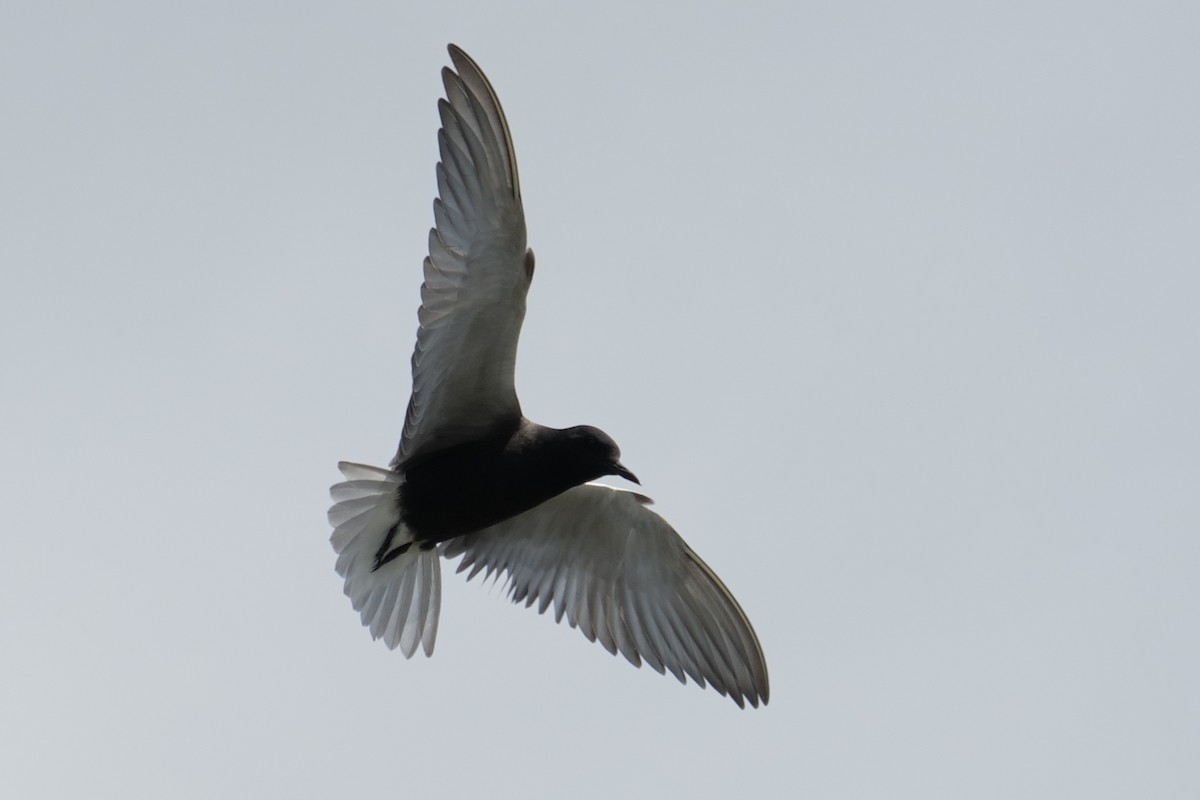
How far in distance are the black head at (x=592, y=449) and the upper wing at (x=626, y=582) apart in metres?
0.81

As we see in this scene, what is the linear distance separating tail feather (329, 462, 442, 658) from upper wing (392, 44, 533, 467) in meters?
0.72

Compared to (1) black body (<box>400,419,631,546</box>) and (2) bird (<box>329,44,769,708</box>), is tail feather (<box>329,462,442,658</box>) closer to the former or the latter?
(2) bird (<box>329,44,769,708</box>)

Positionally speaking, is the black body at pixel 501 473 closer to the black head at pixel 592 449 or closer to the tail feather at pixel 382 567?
the black head at pixel 592 449

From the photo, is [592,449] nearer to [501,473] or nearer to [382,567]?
[501,473]

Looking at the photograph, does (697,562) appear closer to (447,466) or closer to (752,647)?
(752,647)

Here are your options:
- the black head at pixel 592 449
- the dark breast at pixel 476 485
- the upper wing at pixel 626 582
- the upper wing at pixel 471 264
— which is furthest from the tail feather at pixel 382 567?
the black head at pixel 592 449

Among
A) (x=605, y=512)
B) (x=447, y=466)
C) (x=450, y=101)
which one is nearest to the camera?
(x=450, y=101)

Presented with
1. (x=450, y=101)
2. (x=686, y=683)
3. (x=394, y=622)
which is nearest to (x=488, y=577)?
(x=394, y=622)

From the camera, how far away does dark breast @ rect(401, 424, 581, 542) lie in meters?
11.7

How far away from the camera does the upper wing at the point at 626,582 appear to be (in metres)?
12.7

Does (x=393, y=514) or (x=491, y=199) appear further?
(x=393, y=514)

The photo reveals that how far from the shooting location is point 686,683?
12797 mm

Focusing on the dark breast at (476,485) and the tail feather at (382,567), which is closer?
the dark breast at (476,485)

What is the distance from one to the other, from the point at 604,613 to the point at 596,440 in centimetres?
189
